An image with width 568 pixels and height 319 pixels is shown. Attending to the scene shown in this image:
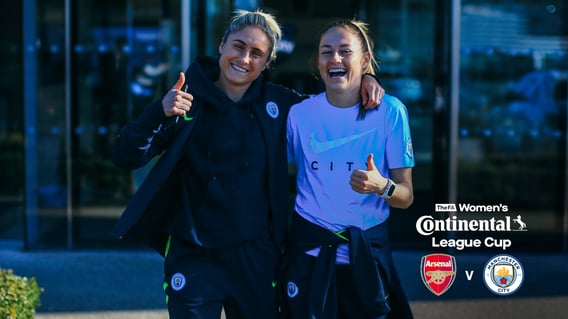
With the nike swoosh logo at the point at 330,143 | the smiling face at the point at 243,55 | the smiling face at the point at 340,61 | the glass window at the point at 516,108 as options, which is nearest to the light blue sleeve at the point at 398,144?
the nike swoosh logo at the point at 330,143

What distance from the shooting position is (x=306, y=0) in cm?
762

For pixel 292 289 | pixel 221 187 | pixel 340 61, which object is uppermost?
pixel 340 61

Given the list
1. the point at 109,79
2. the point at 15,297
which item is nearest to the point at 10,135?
the point at 109,79

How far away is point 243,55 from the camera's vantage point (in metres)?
3.33

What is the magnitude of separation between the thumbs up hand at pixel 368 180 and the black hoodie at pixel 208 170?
460mm

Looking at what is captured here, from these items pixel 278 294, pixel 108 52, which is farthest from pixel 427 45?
pixel 278 294

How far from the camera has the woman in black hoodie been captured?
3.26 meters

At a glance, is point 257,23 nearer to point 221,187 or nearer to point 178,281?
point 221,187

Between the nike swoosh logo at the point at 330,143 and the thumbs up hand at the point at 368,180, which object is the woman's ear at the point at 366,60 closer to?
the nike swoosh logo at the point at 330,143

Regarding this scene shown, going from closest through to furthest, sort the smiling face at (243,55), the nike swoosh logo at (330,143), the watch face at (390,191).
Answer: the watch face at (390,191) < the nike swoosh logo at (330,143) < the smiling face at (243,55)

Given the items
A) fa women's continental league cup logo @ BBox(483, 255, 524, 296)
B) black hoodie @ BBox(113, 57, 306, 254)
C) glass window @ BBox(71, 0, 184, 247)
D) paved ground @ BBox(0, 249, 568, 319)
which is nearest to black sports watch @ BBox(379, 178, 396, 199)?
black hoodie @ BBox(113, 57, 306, 254)

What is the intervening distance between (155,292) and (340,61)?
311 centimetres

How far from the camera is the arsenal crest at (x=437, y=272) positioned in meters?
3.75

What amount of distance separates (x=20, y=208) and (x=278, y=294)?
17.2 feet
